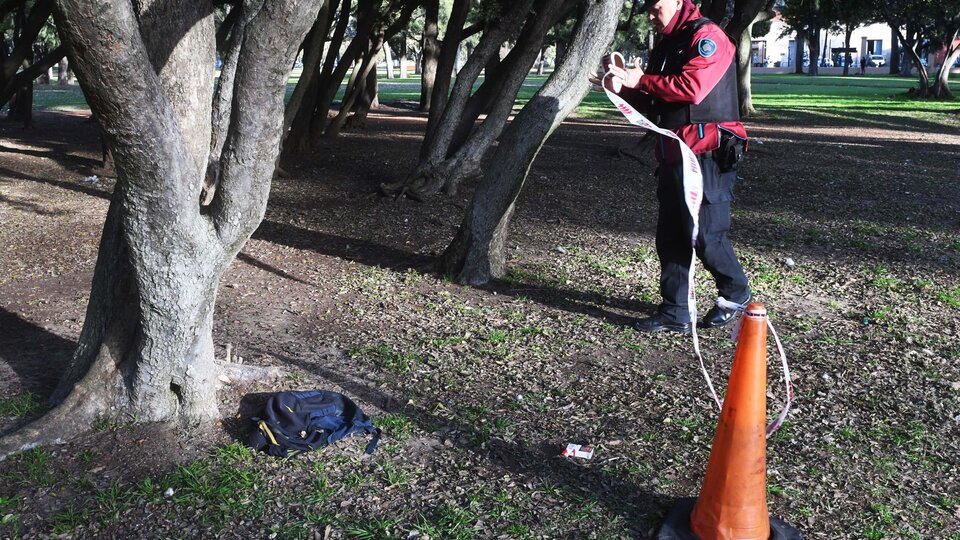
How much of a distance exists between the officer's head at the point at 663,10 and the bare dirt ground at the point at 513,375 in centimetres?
190

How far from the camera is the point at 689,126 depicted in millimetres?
5270

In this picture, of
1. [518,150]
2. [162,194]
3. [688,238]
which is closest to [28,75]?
[518,150]

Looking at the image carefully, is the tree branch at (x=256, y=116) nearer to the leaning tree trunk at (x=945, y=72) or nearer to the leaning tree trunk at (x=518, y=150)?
the leaning tree trunk at (x=518, y=150)

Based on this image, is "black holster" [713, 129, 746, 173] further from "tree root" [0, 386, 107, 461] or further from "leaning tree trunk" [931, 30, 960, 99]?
"leaning tree trunk" [931, 30, 960, 99]

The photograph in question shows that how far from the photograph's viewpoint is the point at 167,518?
357cm

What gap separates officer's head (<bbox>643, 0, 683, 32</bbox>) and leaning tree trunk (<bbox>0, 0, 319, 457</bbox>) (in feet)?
7.76

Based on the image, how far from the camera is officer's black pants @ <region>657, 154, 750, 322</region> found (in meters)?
5.34

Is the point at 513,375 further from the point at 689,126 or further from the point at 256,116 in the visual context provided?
the point at 256,116

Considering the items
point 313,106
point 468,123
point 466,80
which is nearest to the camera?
point 466,80

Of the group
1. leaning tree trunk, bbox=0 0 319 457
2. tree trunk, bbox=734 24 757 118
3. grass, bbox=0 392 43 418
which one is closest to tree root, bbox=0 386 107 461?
leaning tree trunk, bbox=0 0 319 457

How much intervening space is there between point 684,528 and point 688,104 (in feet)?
8.72

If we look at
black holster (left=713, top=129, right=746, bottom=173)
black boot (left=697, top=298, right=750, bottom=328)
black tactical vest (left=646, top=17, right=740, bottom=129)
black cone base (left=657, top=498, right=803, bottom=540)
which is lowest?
black cone base (left=657, top=498, right=803, bottom=540)

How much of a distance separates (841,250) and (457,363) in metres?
4.33

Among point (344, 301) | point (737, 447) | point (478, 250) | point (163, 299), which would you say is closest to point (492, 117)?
point (478, 250)
